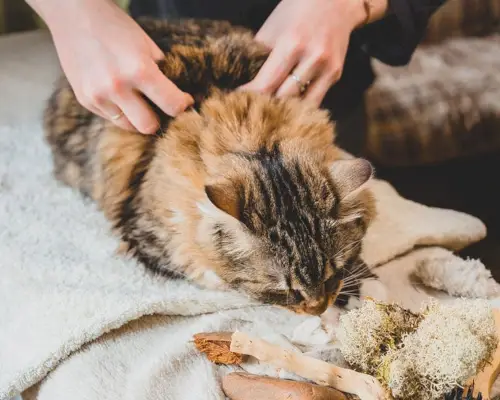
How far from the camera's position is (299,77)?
1262mm

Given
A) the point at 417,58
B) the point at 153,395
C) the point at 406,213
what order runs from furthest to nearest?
1. the point at 417,58
2. the point at 406,213
3. the point at 153,395

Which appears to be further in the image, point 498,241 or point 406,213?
point 498,241

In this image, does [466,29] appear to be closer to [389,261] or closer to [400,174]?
[400,174]

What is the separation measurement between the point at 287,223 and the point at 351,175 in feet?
0.45

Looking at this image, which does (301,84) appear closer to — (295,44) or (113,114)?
(295,44)

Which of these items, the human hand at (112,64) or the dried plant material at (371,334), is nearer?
the dried plant material at (371,334)

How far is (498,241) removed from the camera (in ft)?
5.98

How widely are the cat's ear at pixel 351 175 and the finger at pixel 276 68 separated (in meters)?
0.27

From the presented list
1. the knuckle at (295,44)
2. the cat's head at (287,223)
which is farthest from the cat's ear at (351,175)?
the knuckle at (295,44)

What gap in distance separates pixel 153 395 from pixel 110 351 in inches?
5.2

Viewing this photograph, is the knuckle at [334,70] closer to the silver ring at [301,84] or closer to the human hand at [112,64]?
the silver ring at [301,84]

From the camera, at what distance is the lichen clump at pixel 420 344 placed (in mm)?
830

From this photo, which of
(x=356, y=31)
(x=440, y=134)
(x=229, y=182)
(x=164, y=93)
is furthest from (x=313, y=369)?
(x=440, y=134)

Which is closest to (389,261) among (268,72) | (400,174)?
(268,72)
